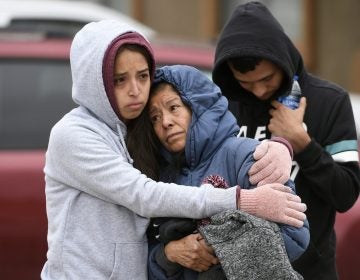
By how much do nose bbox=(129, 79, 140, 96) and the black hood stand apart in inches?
15.0

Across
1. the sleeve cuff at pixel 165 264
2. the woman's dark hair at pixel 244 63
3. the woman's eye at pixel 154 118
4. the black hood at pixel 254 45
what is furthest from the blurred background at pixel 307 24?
the sleeve cuff at pixel 165 264

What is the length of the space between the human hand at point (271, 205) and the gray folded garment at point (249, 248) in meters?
0.03

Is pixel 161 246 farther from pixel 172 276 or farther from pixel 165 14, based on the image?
pixel 165 14

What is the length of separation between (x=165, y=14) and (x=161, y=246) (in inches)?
373

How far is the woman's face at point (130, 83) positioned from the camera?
2.54 metres

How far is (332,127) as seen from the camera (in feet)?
9.52

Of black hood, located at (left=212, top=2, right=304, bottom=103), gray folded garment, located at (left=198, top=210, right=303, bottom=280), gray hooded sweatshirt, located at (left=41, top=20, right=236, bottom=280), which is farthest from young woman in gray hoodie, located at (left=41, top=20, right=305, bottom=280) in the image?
black hood, located at (left=212, top=2, right=304, bottom=103)

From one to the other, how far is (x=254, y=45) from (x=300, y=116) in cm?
26

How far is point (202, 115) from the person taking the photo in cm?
256

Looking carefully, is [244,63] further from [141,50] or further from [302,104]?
[141,50]

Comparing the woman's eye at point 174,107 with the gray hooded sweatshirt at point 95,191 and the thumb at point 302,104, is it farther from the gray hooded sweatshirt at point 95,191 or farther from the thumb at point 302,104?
the thumb at point 302,104

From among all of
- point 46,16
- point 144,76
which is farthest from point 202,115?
point 46,16

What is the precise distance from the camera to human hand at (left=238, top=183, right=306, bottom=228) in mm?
2406

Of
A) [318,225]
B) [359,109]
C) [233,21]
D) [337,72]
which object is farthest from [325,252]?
[337,72]
